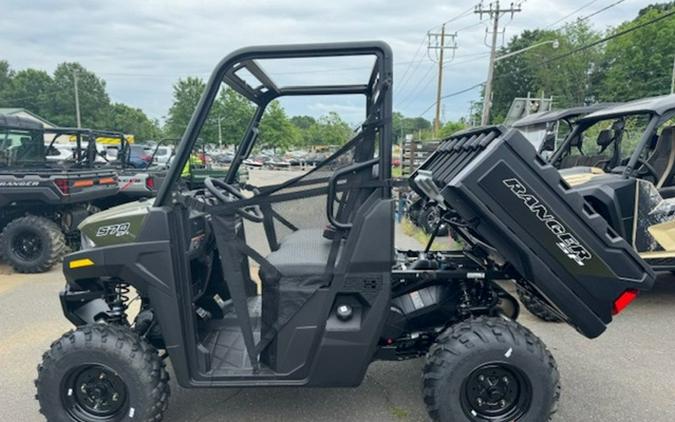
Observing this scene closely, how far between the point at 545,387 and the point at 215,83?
2.44m

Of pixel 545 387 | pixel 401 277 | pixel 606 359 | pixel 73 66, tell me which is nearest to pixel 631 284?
pixel 545 387

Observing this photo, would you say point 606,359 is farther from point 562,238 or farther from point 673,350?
point 562,238

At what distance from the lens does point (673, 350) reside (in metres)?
3.99

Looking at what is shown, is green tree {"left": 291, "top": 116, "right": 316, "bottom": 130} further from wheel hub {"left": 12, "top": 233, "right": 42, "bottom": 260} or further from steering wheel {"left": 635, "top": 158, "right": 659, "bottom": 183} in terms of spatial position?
wheel hub {"left": 12, "top": 233, "right": 42, "bottom": 260}

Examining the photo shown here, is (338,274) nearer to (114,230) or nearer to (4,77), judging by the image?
(114,230)

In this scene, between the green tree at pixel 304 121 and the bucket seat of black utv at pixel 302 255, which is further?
the green tree at pixel 304 121

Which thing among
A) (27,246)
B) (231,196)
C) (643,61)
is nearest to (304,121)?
(231,196)

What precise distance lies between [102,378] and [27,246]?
16.3 feet

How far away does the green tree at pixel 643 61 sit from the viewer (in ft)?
147

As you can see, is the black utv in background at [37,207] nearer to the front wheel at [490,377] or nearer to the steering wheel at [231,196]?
the steering wheel at [231,196]

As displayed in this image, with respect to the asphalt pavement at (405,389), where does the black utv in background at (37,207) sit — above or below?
above

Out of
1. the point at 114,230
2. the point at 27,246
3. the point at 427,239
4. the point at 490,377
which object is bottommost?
the point at 427,239

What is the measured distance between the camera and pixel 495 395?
8.67 ft

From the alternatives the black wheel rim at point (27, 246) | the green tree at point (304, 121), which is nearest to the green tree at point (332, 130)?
the green tree at point (304, 121)
